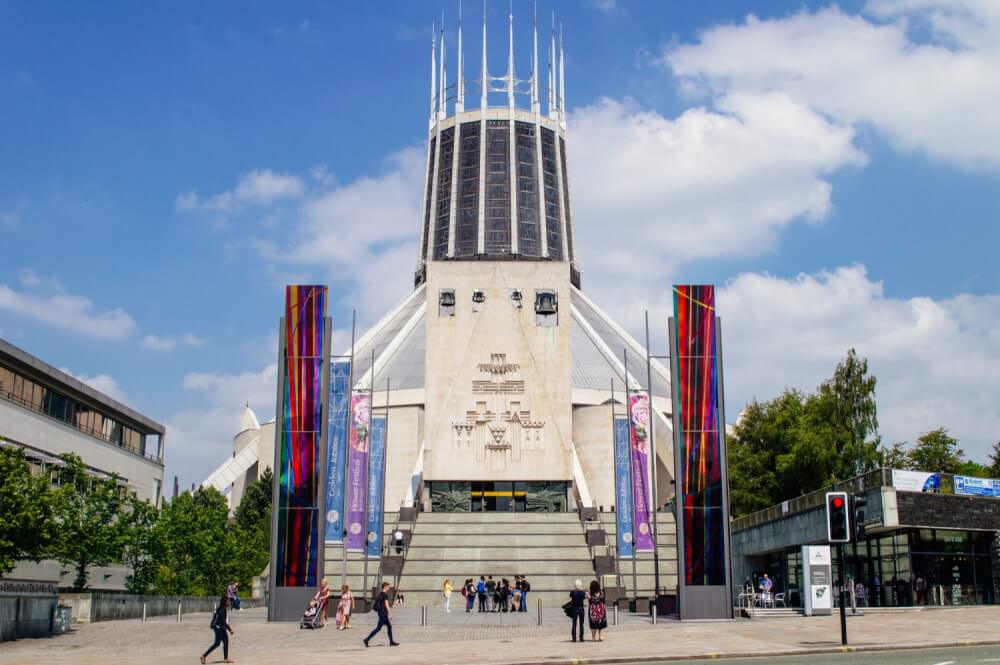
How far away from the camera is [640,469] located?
4244cm

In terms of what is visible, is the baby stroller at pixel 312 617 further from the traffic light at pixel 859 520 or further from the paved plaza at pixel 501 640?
the traffic light at pixel 859 520

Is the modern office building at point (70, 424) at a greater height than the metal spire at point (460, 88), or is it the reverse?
the metal spire at point (460, 88)

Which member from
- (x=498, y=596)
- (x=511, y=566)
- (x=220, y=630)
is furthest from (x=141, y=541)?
(x=220, y=630)

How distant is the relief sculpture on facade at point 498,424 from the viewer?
180 feet

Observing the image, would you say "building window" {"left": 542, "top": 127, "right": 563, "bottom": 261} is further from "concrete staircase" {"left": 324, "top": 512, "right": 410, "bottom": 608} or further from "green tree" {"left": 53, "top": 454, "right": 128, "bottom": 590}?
"green tree" {"left": 53, "top": 454, "right": 128, "bottom": 590}

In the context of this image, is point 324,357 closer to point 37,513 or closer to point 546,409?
point 37,513

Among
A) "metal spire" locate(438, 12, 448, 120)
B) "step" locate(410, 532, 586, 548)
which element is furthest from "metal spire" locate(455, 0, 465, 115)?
"step" locate(410, 532, 586, 548)

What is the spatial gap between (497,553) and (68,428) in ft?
75.6

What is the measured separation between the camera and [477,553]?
44.8 m

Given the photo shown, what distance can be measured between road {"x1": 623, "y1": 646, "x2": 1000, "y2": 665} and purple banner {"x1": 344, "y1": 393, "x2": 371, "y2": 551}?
2024 centimetres

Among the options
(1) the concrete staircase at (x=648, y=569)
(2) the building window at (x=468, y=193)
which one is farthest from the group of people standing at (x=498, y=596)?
(2) the building window at (x=468, y=193)

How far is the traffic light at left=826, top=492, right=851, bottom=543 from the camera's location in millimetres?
20625

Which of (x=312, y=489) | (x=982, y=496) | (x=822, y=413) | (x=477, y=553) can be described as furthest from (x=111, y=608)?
(x=822, y=413)

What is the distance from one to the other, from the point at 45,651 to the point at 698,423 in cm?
1800
